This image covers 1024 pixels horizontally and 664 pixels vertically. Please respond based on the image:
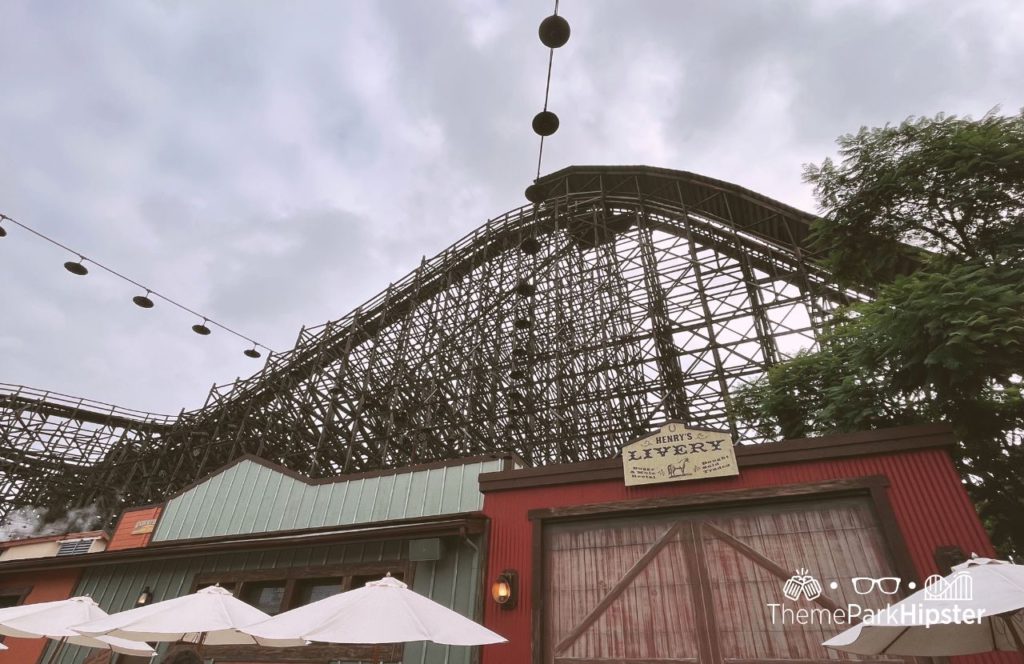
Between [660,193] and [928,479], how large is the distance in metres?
14.7

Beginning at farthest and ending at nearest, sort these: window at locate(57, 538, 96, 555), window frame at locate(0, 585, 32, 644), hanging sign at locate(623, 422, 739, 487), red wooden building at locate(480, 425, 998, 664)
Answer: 1. window at locate(57, 538, 96, 555)
2. window frame at locate(0, 585, 32, 644)
3. hanging sign at locate(623, 422, 739, 487)
4. red wooden building at locate(480, 425, 998, 664)

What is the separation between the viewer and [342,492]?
28.3ft

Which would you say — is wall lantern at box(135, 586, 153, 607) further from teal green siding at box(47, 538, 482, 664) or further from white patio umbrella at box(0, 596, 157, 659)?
white patio umbrella at box(0, 596, 157, 659)

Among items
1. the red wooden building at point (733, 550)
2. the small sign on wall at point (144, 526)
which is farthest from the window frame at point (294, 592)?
the small sign on wall at point (144, 526)

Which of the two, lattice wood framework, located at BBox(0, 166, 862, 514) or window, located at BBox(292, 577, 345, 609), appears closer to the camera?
window, located at BBox(292, 577, 345, 609)

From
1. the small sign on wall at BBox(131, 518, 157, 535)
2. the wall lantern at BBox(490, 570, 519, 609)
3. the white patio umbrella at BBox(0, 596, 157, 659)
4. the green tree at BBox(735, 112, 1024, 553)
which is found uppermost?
the green tree at BBox(735, 112, 1024, 553)

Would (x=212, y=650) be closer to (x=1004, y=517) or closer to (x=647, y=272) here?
(x=1004, y=517)

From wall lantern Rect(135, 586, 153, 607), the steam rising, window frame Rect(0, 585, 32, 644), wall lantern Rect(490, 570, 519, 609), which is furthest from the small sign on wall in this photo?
the steam rising

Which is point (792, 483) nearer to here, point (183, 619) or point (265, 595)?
point (183, 619)

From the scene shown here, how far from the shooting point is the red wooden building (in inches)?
200

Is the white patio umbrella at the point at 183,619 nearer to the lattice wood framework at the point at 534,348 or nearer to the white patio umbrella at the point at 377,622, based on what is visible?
the white patio umbrella at the point at 377,622

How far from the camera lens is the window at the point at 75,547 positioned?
1070 cm

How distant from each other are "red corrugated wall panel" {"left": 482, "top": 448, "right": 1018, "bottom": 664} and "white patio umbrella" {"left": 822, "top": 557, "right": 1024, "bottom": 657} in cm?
97

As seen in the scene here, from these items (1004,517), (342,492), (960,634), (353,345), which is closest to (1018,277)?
(1004,517)
